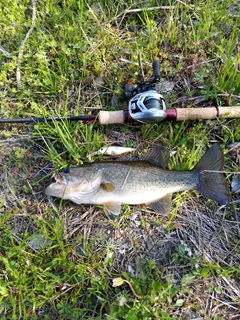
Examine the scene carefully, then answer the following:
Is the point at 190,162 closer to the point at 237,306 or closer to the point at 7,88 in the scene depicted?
the point at 237,306

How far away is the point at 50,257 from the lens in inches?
122

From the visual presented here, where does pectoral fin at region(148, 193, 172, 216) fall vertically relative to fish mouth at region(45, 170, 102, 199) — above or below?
below

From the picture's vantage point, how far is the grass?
297 centimetres

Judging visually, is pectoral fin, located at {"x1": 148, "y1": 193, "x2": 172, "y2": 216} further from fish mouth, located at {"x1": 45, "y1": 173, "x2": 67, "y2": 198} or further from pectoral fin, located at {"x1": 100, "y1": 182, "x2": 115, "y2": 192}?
fish mouth, located at {"x1": 45, "y1": 173, "x2": 67, "y2": 198}

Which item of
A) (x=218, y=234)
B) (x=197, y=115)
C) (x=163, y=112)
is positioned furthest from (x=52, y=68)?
(x=218, y=234)

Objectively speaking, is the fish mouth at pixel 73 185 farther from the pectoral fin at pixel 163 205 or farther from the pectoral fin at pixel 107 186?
the pectoral fin at pixel 163 205

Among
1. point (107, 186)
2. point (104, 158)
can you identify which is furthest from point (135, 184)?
point (104, 158)

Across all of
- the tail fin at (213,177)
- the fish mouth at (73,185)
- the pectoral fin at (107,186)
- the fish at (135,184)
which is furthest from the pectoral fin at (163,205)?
the fish mouth at (73,185)

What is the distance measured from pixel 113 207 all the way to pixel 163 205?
496mm

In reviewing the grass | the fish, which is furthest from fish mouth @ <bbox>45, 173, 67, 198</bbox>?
the grass

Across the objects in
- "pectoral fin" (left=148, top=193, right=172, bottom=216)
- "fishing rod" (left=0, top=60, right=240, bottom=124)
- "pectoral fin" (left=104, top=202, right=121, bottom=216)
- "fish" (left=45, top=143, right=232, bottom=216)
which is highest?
"fishing rod" (left=0, top=60, right=240, bottom=124)

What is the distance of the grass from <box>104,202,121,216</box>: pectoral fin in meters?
0.15

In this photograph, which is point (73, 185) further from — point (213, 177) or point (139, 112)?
point (213, 177)

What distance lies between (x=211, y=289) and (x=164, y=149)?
1.41m
